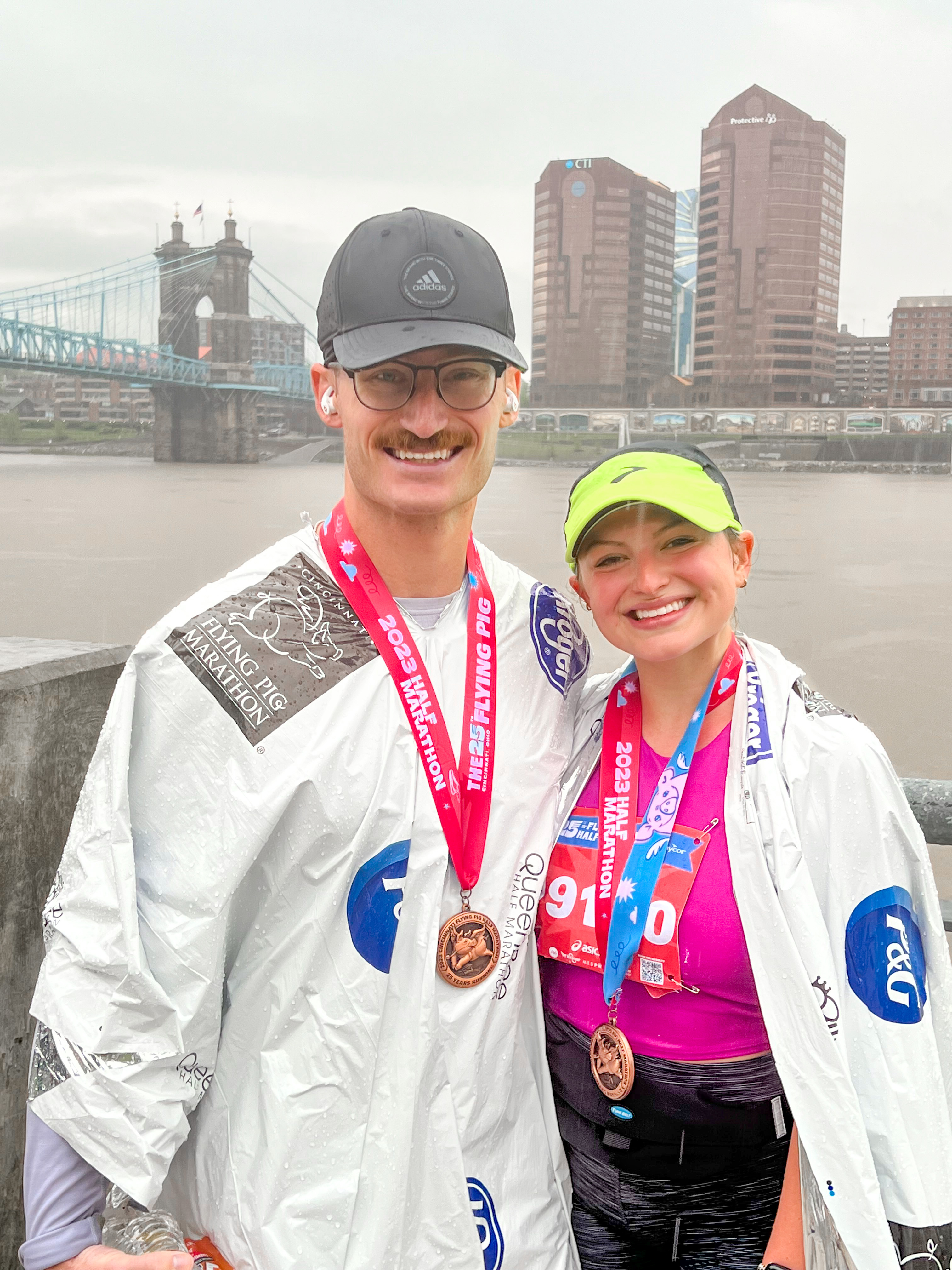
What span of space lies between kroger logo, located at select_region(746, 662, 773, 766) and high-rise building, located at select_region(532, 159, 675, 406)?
603 inches

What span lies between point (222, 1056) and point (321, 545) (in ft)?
2.24

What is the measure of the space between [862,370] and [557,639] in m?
19.7

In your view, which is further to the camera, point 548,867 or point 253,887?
point 548,867

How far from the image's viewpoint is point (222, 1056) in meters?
1.33

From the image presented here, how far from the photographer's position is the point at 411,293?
1.35m

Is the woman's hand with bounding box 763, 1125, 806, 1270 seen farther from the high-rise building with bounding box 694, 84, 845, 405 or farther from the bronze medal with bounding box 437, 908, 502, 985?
the high-rise building with bounding box 694, 84, 845, 405

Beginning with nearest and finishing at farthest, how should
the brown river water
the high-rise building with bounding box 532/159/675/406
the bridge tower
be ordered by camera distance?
the high-rise building with bounding box 532/159/675/406, the bridge tower, the brown river water

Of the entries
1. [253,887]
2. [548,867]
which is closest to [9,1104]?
Result: [253,887]

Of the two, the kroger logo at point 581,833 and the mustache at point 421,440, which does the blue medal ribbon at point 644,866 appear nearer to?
the kroger logo at point 581,833

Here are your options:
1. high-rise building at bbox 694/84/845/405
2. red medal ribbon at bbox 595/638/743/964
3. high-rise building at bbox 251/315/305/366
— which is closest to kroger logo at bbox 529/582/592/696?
red medal ribbon at bbox 595/638/743/964

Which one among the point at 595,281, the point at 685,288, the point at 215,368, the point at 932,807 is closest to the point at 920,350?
the point at 685,288

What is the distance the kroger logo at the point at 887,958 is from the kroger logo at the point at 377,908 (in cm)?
56

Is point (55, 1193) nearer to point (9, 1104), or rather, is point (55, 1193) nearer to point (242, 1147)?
point (242, 1147)

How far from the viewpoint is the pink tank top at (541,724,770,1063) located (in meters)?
1.36
